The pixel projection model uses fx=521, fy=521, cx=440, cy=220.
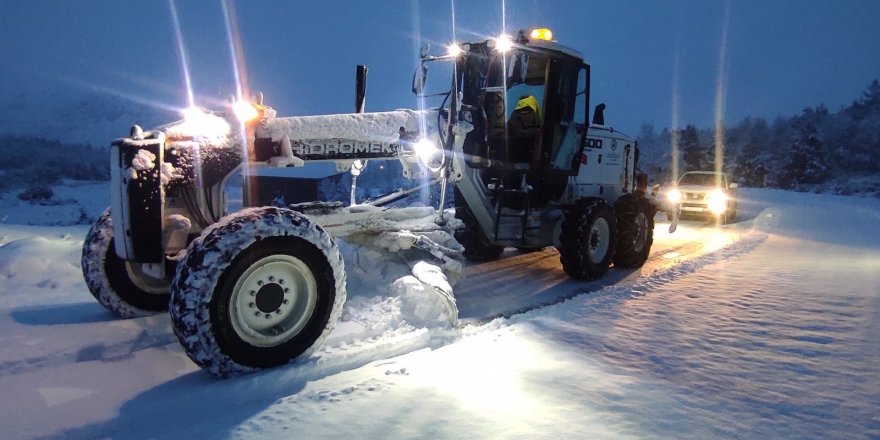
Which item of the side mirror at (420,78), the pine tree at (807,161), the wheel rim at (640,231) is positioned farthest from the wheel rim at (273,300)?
the pine tree at (807,161)

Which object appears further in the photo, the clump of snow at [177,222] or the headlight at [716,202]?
the headlight at [716,202]

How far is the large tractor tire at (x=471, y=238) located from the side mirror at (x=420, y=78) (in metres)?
1.72

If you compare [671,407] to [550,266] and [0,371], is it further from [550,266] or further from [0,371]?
[550,266]

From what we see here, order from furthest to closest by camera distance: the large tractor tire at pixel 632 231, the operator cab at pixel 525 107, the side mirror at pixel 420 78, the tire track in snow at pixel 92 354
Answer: the large tractor tire at pixel 632 231, the operator cab at pixel 525 107, the side mirror at pixel 420 78, the tire track in snow at pixel 92 354

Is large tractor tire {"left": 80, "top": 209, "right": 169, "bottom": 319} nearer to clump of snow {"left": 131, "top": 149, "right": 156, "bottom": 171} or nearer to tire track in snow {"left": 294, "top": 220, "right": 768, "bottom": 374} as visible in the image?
clump of snow {"left": 131, "top": 149, "right": 156, "bottom": 171}

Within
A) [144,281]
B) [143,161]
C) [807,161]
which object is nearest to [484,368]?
[143,161]

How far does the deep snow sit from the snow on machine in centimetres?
36

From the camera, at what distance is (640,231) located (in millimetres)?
8305

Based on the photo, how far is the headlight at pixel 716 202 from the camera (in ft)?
53.3

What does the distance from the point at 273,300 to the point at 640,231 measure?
639 cm

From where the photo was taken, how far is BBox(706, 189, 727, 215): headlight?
1625cm

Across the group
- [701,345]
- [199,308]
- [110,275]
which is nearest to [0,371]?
[110,275]

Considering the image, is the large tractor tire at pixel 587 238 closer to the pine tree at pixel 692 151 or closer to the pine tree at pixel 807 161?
the pine tree at pixel 807 161

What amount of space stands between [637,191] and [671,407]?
6.72 metres
